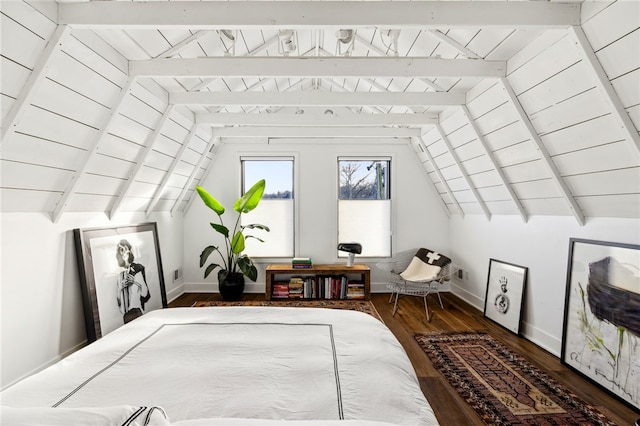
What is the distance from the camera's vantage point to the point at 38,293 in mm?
2350

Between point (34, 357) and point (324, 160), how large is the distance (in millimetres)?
3750

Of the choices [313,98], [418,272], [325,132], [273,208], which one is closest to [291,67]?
[313,98]

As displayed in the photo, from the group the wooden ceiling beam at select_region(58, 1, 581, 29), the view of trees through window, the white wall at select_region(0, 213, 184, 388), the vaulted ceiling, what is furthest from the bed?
the view of trees through window

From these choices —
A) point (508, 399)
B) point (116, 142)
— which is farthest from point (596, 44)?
point (116, 142)

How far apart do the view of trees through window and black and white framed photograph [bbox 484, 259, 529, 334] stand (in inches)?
72.6

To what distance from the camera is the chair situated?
3975mm

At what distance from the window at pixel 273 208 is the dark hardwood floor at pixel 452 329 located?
2.36 feet

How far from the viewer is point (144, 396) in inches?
44.6

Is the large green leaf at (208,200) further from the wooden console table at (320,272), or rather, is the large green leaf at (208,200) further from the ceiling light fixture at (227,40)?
the ceiling light fixture at (227,40)

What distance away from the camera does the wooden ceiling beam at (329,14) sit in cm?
175

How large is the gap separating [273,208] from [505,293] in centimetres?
317

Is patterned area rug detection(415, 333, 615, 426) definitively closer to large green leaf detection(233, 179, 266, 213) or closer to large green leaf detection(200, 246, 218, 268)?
large green leaf detection(233, 179, 266, 213)

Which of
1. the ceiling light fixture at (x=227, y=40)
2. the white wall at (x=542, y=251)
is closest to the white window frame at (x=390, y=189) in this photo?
the white wall at (x=542, y=251)

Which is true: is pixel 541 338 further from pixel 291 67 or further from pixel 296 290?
pixel 291 67
